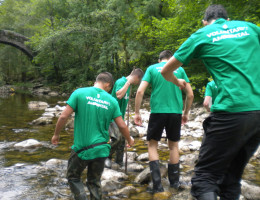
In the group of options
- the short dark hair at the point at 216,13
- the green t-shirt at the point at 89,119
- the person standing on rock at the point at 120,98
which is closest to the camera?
the short dark hair at the point at 216,13

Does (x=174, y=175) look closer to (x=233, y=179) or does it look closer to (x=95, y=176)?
(x=95, y=176)

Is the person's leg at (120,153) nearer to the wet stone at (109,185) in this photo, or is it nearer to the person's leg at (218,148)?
the wet stone at (109,185)

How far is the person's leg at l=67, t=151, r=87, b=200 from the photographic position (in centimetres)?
295

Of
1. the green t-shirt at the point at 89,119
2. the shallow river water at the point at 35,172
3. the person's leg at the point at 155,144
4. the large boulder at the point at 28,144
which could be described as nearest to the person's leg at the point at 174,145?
the person's leg at the point at 155,144

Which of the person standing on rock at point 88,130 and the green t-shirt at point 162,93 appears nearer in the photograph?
A: the person standing on rock at point 88,130

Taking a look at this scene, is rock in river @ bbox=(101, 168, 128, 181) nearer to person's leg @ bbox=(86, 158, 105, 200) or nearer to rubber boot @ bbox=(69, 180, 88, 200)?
person's leg @ bbox=(86, 158, 105, 200)

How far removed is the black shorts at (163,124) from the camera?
3.67 metres

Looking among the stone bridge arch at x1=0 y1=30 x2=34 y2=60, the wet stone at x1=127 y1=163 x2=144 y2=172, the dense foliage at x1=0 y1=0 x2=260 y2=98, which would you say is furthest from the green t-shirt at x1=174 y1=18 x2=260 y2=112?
the stone bridge arch at x1=0 y1=30 x2=34 y2=60

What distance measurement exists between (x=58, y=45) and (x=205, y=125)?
30.1 meters

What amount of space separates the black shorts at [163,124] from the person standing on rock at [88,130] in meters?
0.85

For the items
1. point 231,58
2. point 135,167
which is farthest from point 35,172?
point 231,58

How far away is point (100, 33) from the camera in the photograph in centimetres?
2597

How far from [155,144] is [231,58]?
6.64ft

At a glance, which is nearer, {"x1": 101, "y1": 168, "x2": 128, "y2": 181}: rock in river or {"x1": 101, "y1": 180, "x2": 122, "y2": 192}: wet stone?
{"x1": 101, "y1": 180, "x2": 122, "y2": 192}: wet stone
